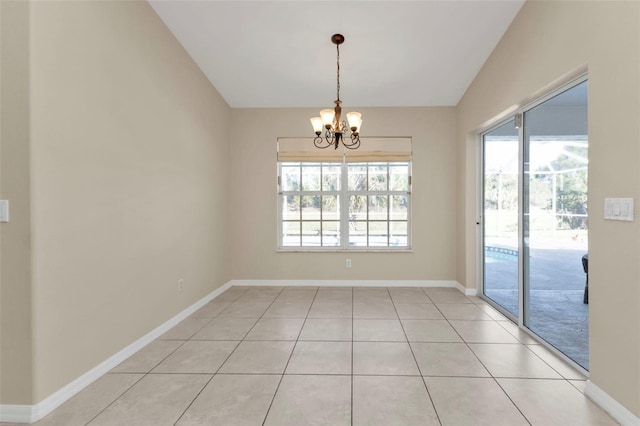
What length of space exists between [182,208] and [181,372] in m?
1.64

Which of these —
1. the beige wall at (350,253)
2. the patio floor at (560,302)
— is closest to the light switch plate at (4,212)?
the beige wall at (350,253)

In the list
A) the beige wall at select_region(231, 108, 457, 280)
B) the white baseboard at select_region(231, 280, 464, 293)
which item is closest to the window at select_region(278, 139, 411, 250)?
the beige wall at select_region(231, 108, 457, 280)

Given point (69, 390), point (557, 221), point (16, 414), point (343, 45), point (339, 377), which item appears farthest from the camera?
point (343, 45)

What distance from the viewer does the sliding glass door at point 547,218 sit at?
2213 mm

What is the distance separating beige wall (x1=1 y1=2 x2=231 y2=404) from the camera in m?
1.68

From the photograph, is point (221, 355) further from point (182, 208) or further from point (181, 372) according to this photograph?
point (182, 208)

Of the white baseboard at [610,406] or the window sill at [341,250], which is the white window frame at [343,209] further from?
the white baseboard at [610,406]

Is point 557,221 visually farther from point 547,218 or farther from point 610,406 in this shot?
point 610,406

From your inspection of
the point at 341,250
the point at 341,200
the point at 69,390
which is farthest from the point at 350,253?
the point at 69,390

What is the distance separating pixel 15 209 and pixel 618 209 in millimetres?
3328

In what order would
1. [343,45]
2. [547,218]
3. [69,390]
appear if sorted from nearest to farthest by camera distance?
[69,390] → [547,218] → [343,45]

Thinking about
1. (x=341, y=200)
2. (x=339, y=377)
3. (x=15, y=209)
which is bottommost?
(x=339, y=377)

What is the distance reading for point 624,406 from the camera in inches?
64.1

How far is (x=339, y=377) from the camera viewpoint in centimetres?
205
